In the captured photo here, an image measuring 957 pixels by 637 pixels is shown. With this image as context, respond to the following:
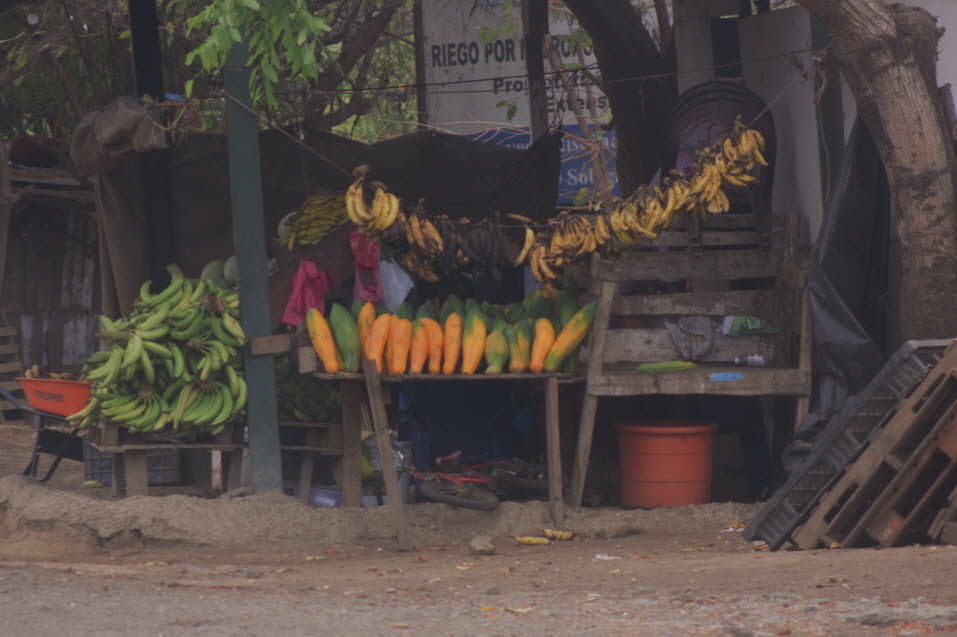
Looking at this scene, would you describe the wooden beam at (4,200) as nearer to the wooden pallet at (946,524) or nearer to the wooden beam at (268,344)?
the wooden beam at (268,344)

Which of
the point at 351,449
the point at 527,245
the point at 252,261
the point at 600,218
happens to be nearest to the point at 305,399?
the point at 351,449

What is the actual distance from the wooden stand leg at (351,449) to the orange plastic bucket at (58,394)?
1906mm

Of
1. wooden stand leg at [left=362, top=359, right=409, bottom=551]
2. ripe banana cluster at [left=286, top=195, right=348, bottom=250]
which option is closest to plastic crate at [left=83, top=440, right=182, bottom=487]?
ripe banana cluster at [left=286, top=195, right=348, bottom=250]

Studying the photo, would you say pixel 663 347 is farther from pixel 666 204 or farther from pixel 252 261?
pixel 252 261

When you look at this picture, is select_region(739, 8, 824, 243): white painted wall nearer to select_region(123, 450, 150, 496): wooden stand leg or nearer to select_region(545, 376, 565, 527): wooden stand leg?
select_region(545, 376, 565, 527): wooden stand leg

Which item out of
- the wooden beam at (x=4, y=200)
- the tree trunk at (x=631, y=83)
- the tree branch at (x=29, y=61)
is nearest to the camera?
the tree trunk at (x=631, y=83)

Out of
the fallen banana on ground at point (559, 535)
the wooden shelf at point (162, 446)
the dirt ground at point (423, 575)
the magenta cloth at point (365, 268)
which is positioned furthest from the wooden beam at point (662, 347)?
the wooden shelf at point (162, 446)

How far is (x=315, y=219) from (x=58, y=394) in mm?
2233

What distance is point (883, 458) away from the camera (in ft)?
19.7

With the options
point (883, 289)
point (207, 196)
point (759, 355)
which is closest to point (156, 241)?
point (207, 196)

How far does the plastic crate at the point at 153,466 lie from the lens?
893 cm

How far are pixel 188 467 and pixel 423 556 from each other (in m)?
2.79

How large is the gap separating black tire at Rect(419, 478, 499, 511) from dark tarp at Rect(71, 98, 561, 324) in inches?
70.7

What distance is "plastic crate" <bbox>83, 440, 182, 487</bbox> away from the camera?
8.93m
